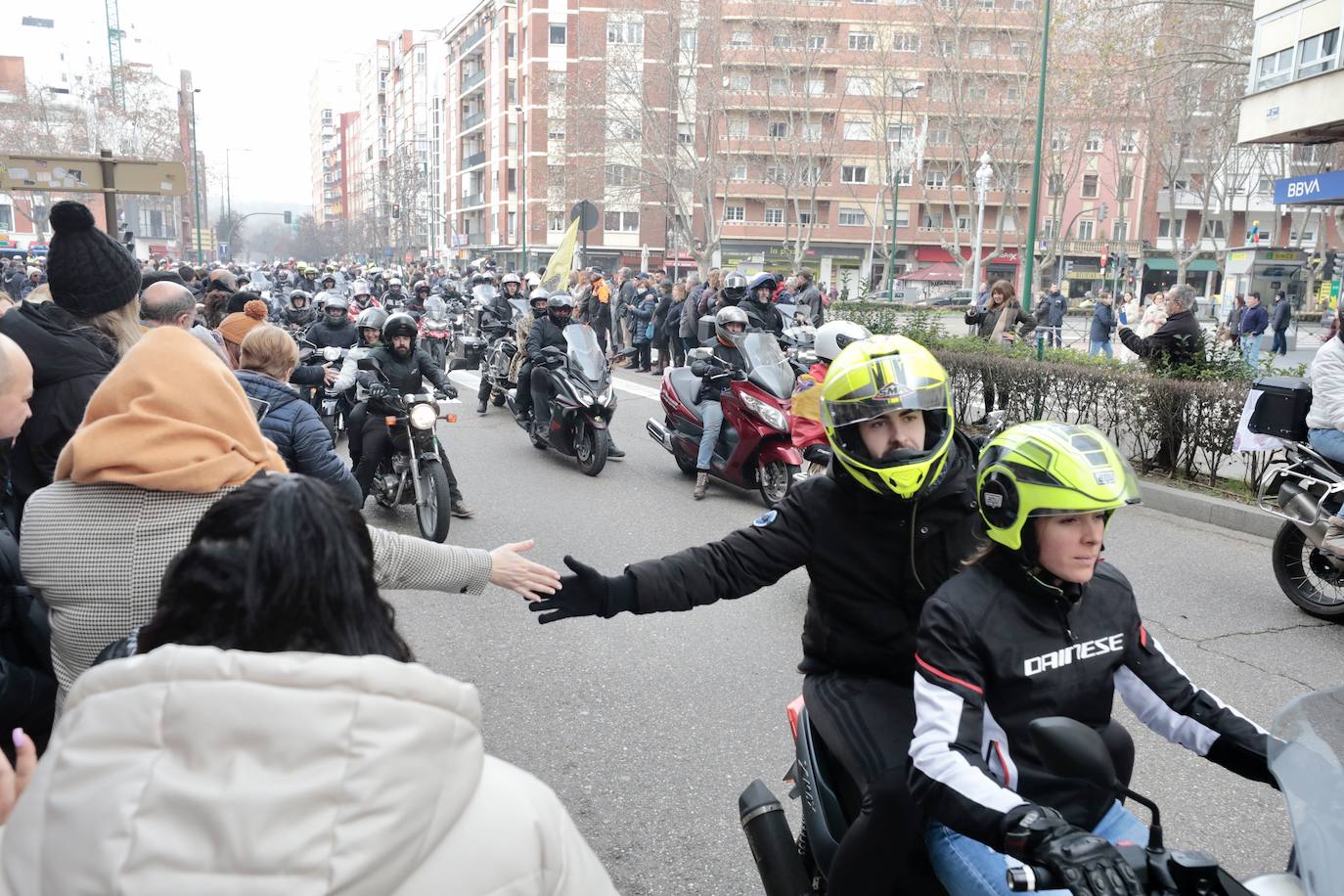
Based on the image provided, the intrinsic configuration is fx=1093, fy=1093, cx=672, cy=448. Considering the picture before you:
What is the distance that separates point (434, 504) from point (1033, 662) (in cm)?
594

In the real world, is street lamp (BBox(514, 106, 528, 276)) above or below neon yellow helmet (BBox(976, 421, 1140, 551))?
above

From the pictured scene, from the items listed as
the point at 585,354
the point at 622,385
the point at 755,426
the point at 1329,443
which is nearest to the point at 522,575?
the point at 1329,443

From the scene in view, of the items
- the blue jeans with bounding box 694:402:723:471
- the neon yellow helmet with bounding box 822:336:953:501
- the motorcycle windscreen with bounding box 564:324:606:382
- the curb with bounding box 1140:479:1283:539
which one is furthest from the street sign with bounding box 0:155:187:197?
the curb with bounding box 1140:479:1283:539

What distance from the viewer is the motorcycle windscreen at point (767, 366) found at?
8.75m

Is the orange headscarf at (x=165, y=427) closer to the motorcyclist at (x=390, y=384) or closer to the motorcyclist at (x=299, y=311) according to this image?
the motorcyclist at (x=390, y=384)

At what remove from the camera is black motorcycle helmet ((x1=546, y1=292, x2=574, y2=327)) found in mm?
11102

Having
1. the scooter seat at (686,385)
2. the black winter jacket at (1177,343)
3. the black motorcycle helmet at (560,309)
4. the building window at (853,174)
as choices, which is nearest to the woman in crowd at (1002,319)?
the black winter jacket at (1177,343)

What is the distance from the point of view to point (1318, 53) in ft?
72.1

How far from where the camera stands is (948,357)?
11.4 metres

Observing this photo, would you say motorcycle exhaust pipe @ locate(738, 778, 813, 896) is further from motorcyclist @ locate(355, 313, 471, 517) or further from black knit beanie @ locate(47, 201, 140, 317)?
motorcyclist @ locate(355, 313, 471, 517)

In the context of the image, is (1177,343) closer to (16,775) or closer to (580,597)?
(580,597)

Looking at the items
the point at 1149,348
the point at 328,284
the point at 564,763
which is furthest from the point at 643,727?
the point at 328,284

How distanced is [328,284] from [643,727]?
816 inches

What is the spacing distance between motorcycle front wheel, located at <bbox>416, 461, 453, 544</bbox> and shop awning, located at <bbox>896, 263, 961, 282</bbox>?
6036cm
